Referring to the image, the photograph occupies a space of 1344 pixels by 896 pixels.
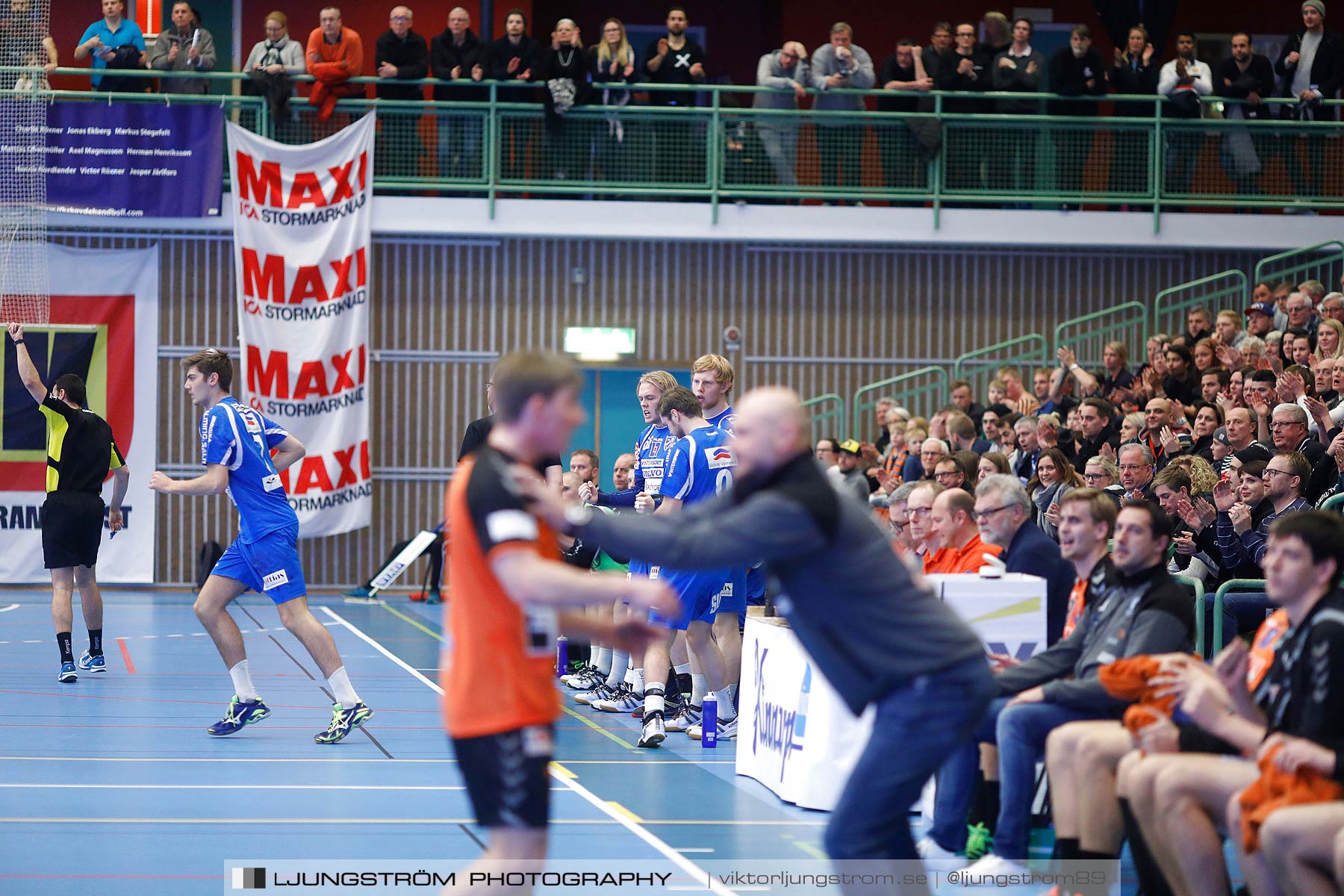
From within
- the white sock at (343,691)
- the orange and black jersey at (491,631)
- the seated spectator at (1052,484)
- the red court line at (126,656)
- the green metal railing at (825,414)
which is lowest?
the red court line at (126,656)

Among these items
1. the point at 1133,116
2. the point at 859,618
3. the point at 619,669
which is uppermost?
the point at 1133,116

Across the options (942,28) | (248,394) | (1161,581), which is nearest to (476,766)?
(1161,581)

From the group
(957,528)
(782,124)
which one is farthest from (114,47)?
(957,528)

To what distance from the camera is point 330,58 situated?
58.4 ft

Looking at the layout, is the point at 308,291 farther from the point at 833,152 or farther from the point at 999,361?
the point at 999,361

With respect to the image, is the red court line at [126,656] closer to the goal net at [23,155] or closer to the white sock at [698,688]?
the white sock at [698,688]

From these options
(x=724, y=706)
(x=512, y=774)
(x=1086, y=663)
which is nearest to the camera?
(x=512, y=774)

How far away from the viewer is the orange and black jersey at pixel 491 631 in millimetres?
3809

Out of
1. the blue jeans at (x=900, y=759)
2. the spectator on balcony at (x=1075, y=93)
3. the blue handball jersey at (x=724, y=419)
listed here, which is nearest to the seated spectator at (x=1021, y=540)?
the blue jeans at (x=900, y=759)

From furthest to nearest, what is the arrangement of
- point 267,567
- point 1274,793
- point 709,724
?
point 709,724
point 267,567
point 1274,793

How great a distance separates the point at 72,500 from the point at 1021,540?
7.83 m

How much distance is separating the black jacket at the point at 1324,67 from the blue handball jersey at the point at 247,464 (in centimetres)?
1432

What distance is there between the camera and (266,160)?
17781 millimetres

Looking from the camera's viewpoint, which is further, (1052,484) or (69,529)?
(69,529)
